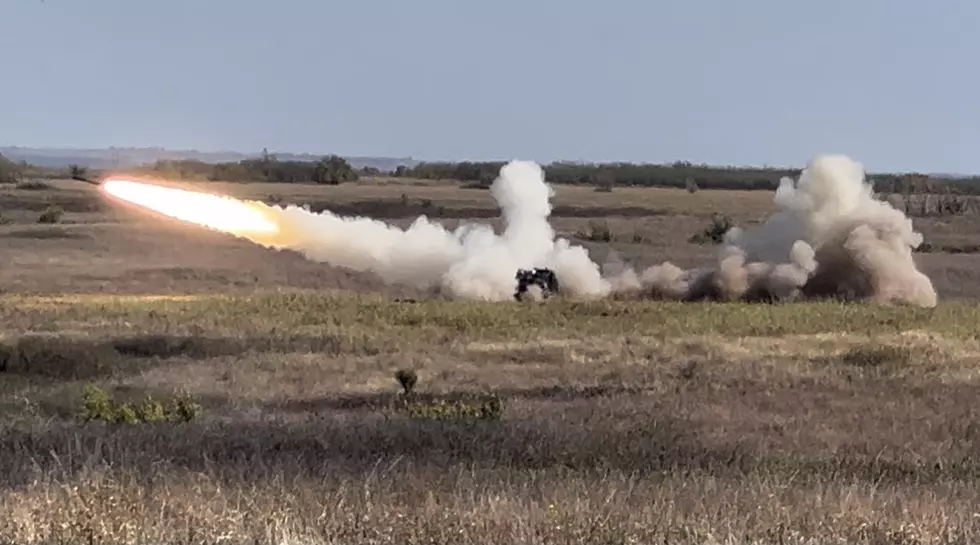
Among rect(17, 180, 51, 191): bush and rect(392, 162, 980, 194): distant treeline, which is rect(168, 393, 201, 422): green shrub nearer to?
rect(17, 180, 51, 191): bush

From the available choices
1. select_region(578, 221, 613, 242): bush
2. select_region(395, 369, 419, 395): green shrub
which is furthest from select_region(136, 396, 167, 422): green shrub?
select_region(578, 221, 613, 242): bush

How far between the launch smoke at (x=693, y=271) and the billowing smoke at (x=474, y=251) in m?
0.04

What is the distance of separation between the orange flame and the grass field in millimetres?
2309

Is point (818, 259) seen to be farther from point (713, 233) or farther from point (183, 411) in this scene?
point (183, 411)

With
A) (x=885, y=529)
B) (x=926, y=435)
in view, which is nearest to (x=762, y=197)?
(x=926, y=435)

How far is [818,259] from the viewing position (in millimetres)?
46312

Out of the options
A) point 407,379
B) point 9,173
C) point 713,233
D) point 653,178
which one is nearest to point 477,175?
point 653,178

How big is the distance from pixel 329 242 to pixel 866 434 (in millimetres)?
24145

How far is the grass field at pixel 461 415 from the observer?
333 inches

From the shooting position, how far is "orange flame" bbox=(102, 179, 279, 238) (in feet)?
114

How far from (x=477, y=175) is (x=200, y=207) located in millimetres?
112947

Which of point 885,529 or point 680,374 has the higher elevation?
point 885,529

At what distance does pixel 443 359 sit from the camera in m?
28.5

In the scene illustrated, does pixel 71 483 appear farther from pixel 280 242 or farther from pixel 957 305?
pixel 957 305
